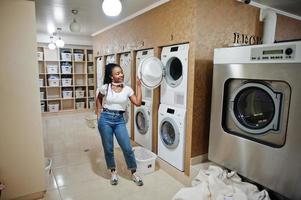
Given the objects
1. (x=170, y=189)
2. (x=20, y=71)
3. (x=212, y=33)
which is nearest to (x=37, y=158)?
(x=20, y=71)

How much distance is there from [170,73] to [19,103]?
1851mm

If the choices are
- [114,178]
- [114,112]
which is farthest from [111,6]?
[114,178]

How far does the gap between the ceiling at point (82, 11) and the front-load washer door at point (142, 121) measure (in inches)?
65.3

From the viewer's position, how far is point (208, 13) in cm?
244

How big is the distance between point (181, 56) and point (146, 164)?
1527mm

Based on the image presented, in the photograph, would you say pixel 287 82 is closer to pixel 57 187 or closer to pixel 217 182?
pixel 217 182

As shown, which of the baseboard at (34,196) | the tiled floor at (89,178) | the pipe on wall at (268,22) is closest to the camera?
the baseboard at (34,196)

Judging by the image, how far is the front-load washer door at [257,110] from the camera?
1.70m

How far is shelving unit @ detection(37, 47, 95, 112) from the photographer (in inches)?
→ 249

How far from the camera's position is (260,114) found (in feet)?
6.36

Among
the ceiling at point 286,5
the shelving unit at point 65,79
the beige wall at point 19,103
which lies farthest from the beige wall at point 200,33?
the shelving unit at point 65,79

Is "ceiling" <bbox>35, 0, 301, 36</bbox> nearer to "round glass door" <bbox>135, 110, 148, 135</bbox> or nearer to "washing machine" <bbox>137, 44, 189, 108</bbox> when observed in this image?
"washing machine" <bbox>137, 44, 189, 108</bbox>

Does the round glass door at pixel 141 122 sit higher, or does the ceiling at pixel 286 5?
the ceiling at pixel 286 5

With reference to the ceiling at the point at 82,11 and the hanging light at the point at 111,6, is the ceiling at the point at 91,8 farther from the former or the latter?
the hanging light at the point at 111,6
